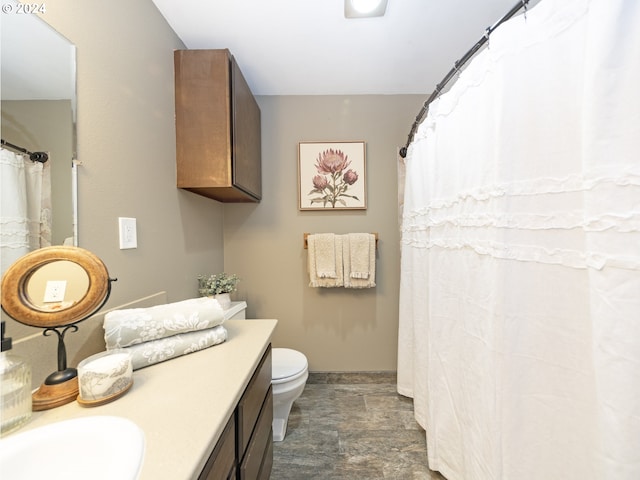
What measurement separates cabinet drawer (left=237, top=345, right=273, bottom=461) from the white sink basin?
0.92ft

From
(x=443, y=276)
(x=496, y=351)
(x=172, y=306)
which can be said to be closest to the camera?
(x=496, y=351)

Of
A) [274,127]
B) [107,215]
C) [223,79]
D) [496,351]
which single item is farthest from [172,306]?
[274,127]

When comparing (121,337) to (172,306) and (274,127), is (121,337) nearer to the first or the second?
(172,306)

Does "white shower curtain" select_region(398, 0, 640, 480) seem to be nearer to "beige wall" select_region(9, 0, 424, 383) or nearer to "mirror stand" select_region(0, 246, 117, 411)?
"beige wall" select_region(9, 0, 424, 383)

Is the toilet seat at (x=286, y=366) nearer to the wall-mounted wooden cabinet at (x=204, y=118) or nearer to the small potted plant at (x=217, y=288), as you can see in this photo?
the small potted plant at (x=217, y=288)

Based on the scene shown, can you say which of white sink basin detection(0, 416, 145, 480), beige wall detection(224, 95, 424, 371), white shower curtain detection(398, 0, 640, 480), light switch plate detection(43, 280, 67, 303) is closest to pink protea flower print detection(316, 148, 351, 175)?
beige wall detection(224, 95, 424, 371)

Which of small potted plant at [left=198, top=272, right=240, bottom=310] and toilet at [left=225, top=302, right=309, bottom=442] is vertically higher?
small potted plant at [left=198, top=272, right=240, bottom=310]

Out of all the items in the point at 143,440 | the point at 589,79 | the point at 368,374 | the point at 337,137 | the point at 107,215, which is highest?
the point at 337,137

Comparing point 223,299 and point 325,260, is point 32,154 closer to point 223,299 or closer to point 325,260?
point 223,299

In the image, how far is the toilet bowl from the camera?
1319mm

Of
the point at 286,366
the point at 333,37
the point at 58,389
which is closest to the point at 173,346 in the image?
the point at 58,389

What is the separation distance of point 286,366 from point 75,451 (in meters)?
1.03

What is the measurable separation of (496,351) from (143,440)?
91 cm

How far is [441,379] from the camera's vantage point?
3.69 feet
